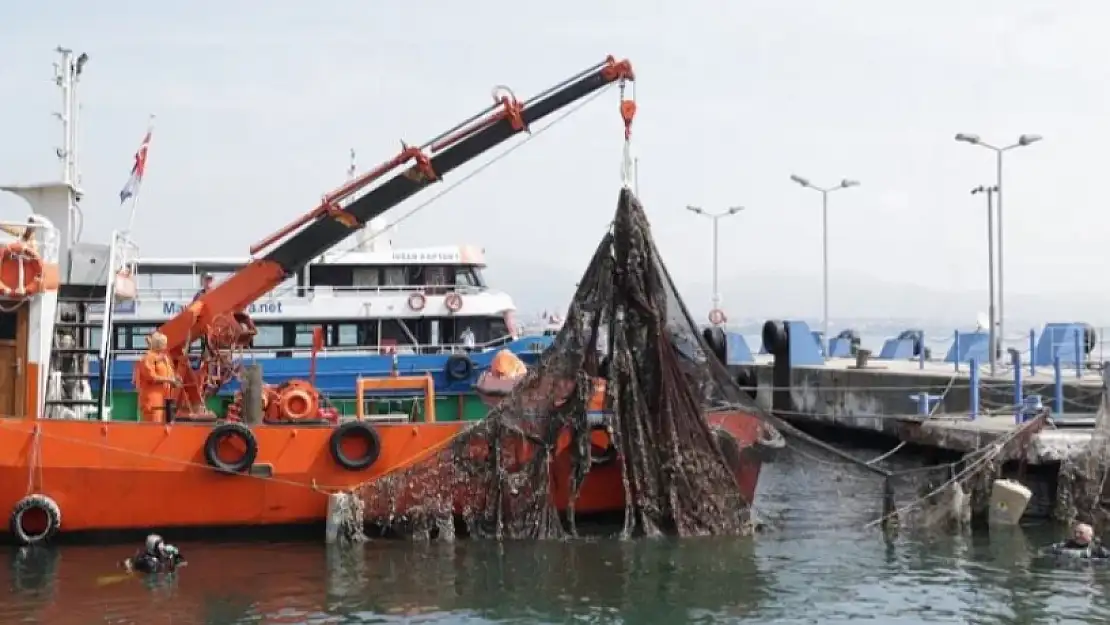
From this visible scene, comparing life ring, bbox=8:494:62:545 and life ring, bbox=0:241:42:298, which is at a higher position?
life ring, bbox=0:241:42:298

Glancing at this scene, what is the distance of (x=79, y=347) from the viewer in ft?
57.8

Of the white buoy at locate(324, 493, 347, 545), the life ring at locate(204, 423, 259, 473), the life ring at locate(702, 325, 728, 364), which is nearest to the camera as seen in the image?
the life ring at locate(204, 423, 259, 473)

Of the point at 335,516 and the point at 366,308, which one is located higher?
the point at 366,308

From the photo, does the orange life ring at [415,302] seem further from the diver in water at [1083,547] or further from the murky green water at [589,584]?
the diver in water at [1083,547]

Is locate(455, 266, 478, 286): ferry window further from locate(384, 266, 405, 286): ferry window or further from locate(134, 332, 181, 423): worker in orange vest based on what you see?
locate(134, 332, 181, 423): worker in orange vest

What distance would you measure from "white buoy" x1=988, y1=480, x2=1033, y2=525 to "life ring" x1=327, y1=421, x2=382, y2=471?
8.41 meters

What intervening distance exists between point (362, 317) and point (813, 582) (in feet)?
52.7

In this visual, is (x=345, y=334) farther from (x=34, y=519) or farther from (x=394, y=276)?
(x=34, y=519)

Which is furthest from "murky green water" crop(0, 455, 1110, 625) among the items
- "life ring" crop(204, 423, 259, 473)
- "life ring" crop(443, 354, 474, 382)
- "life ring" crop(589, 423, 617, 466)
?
"life ring" crop(443, 354, 474, 382)

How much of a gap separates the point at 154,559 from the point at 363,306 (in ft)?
46.6

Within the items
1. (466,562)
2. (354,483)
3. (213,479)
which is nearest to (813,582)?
(466,562)

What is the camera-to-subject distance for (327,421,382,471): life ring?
1597 centimetres

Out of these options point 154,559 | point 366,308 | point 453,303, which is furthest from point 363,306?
point 154,559

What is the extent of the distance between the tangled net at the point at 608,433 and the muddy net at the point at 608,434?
1 centimetres
